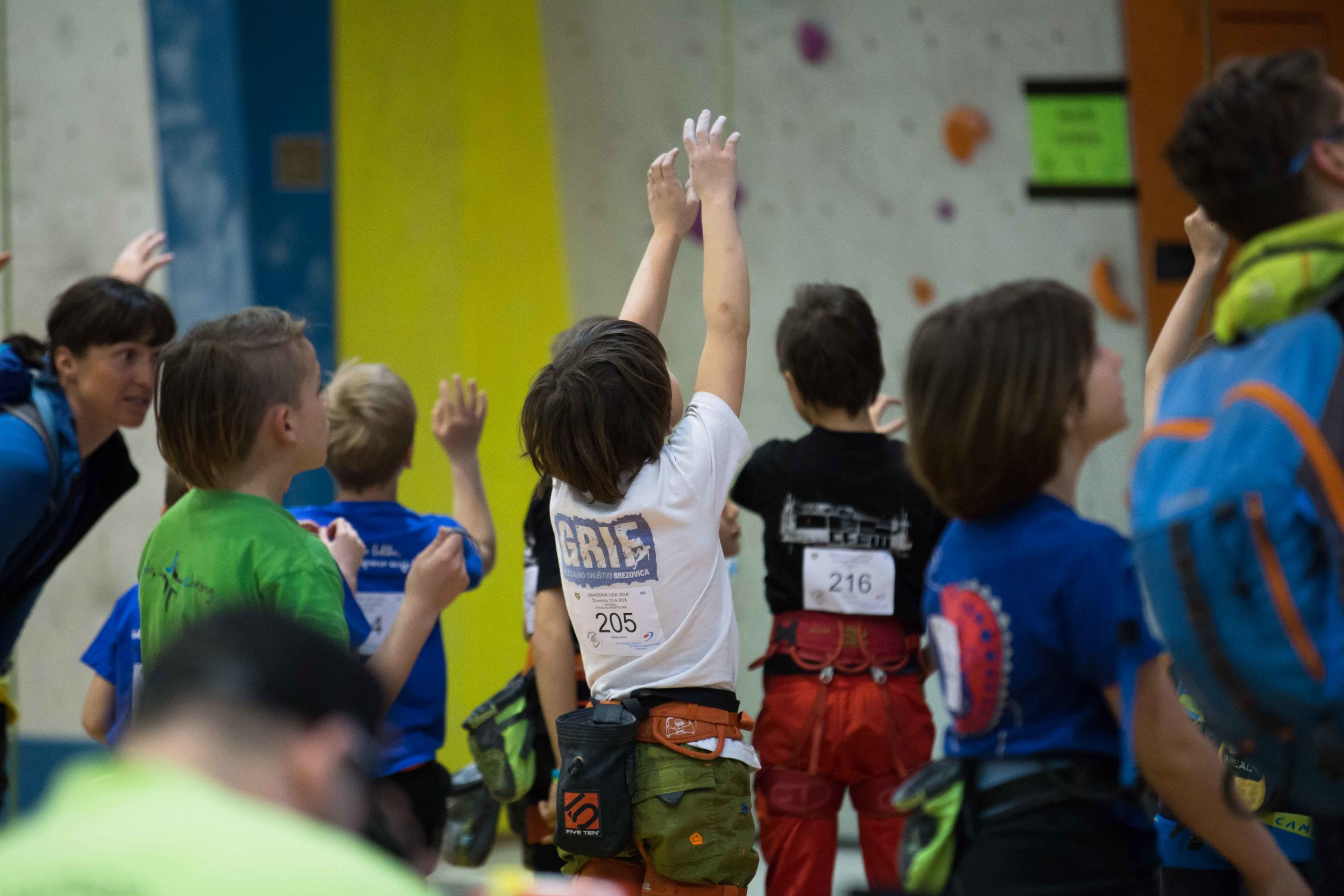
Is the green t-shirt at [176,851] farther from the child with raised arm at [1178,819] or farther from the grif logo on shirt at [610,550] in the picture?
the child with raised arm at [1178,819]

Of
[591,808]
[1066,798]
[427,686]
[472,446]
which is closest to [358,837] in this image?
[1066,798]

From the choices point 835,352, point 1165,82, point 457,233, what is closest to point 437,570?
point 835,352

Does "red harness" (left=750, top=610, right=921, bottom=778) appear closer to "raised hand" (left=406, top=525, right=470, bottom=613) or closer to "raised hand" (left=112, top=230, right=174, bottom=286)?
"raised hand" (left=406, top=525, right=470, bottom=613)

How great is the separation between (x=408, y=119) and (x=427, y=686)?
260cm

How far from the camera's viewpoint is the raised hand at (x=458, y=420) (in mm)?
2770

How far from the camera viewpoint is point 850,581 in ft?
8.09

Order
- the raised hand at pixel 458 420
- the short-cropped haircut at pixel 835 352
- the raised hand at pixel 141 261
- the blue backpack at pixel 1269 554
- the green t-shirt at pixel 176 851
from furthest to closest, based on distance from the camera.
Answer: the raised hand at pixel 141 261
the raised hand at pixel 458 420
the short-cropped haircut at pixel 835 352
the blue backpack at pixel 1269 554
the green t-shirt at pixel 176 851

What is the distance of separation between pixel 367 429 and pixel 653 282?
814 millimetres

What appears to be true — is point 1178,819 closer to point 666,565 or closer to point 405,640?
point 666,565

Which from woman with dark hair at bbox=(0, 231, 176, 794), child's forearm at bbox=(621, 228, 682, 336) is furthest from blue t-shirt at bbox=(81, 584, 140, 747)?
child's forearm at bbox=(621, 228, 682, 336)

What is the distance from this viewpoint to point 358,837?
98 cm

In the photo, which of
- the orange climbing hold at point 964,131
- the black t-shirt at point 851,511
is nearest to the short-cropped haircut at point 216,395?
the black t-shirt at point 851,511

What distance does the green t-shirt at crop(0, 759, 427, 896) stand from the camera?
75 centimetres

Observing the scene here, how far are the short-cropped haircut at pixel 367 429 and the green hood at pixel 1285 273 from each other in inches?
72.0
